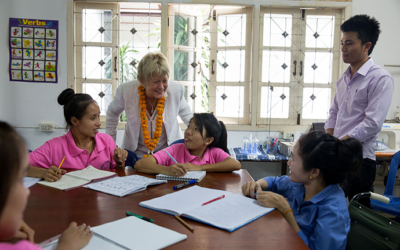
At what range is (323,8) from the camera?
3531 millimetres

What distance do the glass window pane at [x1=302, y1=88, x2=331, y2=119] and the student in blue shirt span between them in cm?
249

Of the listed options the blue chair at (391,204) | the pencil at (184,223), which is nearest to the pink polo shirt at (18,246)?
the pencil at (184,223)

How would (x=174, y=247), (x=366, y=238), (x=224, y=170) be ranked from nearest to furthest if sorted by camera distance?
(x=174, y=247) → (x=366, y=238) → (x=224, y=170)

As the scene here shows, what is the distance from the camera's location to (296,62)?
3.59 meters

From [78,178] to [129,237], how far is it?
0.76 meters

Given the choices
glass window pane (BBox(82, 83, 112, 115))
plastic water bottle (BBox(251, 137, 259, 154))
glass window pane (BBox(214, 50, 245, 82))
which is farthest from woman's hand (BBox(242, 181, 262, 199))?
glass window pane (BBox(82, 83, 112, 115))

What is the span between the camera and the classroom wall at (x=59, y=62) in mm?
3387

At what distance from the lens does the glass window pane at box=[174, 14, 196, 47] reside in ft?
11.6

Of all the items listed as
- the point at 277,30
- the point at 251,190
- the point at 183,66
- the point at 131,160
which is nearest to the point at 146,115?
the point at 131,160

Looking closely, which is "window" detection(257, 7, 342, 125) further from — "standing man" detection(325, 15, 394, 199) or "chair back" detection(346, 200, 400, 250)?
"chair back" detection(346, 200, 400, 250)

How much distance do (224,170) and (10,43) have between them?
10.2ft

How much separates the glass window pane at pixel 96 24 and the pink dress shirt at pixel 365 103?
2.66m

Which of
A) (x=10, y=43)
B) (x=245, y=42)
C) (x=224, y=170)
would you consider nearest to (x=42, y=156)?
(x=224, y=170)

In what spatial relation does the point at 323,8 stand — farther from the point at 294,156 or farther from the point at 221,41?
the point at 294,156
